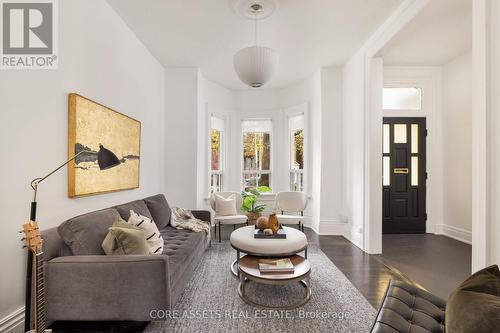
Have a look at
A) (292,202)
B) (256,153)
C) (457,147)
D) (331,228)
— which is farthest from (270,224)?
(457,147)

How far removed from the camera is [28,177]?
1922mm

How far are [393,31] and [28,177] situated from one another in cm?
407

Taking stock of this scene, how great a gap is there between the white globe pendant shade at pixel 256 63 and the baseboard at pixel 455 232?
4441 millimetres

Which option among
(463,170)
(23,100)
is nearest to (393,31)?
(463,170)

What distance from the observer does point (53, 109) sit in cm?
214

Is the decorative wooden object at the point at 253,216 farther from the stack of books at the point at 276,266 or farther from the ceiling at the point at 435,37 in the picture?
the ceiling at the point at 435,37

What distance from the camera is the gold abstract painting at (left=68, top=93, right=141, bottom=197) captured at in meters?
2.32

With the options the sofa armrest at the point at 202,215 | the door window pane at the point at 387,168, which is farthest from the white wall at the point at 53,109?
the door window pane at the point at 387,168

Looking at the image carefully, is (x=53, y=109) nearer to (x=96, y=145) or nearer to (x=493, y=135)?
(x=96, y=145)

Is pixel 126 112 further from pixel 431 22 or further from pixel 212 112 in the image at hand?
pixel 431 22

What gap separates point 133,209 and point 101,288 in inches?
46.9

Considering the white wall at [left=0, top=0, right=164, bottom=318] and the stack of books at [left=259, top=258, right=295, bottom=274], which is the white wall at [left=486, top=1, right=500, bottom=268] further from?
the white wall at [left=0, top=0, right=164, bottom=318]

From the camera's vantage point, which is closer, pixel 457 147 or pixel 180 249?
pixel 180 249

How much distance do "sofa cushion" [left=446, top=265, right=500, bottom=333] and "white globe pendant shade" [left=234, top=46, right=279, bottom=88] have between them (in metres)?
2.39
